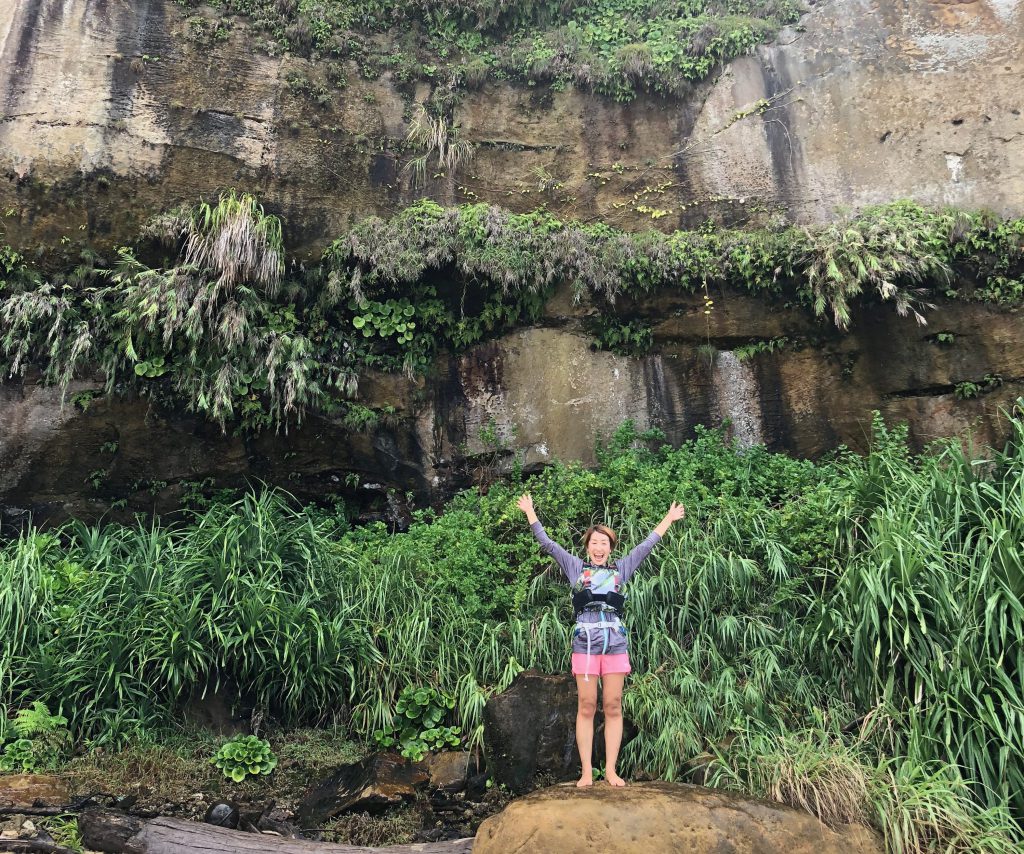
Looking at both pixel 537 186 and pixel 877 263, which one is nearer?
pixel 877 263

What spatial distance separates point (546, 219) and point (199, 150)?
3493mm

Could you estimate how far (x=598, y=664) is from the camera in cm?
406

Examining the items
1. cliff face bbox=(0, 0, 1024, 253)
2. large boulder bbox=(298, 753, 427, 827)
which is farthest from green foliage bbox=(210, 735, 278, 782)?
cliff face bbox=(0, 0, 1024, 253)

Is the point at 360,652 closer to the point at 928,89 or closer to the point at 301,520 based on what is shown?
the point at 301,520

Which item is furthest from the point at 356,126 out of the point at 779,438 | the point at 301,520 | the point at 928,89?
the point at 928,89

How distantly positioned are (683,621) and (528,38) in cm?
697

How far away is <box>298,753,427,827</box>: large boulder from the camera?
14.7ft

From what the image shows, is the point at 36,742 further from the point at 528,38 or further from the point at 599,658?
the point at 528,38

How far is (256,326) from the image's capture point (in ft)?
22.8

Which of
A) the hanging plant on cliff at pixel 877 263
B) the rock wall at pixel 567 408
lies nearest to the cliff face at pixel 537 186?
the rock wall at pixel 567 408

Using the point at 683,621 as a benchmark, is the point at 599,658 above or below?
below

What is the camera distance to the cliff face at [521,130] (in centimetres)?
703

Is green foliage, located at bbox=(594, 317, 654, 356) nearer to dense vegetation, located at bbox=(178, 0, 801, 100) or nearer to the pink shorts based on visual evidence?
dense vegetation, located at bbox=(178, 0, 801, 100)

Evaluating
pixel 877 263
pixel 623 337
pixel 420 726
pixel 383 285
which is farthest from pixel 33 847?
pixel 877 263
